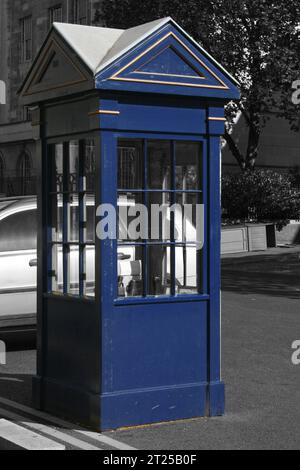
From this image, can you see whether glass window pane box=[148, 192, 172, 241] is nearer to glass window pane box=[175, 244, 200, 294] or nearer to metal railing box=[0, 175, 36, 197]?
glass window pane box=[175, 244, 200, 294]

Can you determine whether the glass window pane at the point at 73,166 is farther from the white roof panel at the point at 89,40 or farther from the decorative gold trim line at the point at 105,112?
the white roof panel at the point at 89,40

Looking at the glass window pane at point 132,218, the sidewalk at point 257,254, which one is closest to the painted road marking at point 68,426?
the glass window pane at point 132,218

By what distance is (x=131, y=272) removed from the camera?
23.9 feet

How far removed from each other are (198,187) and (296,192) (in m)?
24.9

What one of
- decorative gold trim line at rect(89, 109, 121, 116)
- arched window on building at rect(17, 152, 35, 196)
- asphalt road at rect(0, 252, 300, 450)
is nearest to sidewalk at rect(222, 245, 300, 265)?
asphalt road at rect(0, 252, 300, 450)

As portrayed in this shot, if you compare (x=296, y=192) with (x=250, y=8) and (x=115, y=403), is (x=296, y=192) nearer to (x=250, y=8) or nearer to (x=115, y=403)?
(x=250, y=8)

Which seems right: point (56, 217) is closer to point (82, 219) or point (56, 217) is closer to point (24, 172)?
point (82, 219)

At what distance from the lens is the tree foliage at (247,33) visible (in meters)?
30.2

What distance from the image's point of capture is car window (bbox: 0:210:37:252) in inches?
428

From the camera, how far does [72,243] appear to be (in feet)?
24.2

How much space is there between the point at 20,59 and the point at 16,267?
42806 mm

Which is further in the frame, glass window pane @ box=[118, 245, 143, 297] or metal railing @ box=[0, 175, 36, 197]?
metal railing @ box=[0, 175, 36, 197]

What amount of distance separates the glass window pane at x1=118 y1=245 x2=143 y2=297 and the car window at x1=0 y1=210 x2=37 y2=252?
12.5 feet

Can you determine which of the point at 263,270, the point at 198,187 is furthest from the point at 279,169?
the point at 198,187
